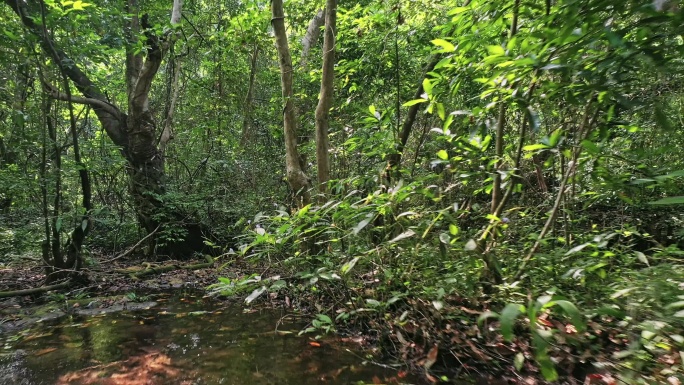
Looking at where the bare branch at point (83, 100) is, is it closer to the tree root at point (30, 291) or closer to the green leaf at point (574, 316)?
the tree root at point (30, 291)

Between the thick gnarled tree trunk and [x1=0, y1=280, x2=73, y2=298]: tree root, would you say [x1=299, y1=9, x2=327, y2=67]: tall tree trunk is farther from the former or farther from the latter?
[x1=0, y1=280, x2=73, y2=298]: tree root

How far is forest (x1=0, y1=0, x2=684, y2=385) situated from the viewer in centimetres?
198

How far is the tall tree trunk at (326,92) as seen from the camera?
4.33 metres

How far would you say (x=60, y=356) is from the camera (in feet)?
10.4

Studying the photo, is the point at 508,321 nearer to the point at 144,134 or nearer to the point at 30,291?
the point at 30,291

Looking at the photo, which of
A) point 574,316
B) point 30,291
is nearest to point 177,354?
point 574,316

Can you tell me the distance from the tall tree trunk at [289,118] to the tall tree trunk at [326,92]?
0.22 meters

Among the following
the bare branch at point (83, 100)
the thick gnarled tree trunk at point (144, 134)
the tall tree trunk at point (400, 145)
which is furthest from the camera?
the thick gnarled tree trunk at point (144, 134)

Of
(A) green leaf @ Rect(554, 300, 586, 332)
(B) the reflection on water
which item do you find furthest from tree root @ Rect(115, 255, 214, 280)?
(A) green leaf @ Rect(554, 300, 586, 332)

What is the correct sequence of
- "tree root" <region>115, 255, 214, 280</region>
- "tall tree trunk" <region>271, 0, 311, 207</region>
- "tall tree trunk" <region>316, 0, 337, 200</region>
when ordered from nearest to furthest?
"tall tree trunk" <region>316, 0, 337, 200</region> < "tall tree trunk" <region>271, 0, 311, 207</region> < "tree root" <region>115, 255, 214, 280</region>

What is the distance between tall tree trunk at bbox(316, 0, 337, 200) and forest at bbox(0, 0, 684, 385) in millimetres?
27

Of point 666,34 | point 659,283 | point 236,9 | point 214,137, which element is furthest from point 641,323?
point 236,9

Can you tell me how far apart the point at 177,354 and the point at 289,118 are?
2.75m

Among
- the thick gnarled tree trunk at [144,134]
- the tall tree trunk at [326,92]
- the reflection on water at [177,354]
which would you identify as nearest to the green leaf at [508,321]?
the reflection on water at [177,354]
